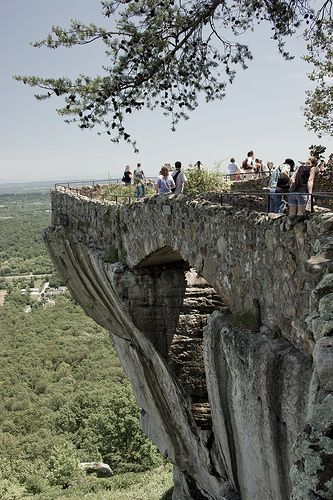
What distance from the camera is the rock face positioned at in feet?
14.1

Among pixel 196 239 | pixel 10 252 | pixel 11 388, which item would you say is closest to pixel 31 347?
pixel 11 388

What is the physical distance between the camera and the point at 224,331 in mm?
6492

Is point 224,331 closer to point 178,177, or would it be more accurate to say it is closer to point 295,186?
point 295,186

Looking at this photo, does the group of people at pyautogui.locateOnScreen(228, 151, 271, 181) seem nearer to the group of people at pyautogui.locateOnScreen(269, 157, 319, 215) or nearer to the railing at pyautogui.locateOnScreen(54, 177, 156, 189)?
the railing at pyautogui.locateOnScreen(54, 177, 156, 189)

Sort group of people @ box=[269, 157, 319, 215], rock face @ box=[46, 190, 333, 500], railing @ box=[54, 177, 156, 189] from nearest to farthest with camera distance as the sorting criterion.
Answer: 1. rock face @ box=[46, 190, 333, 500]
2. group of people @ box=[269, 157, 319, 215]
3. railing @ box=[54, 177, 156, 189]

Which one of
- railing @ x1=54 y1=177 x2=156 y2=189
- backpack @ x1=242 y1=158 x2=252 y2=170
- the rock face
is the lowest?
the rock face

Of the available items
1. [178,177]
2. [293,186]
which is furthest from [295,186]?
[178,177]

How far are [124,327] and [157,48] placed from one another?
611 cm

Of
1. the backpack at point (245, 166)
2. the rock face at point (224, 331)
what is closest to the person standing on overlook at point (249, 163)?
the backpack at point (245, 166)

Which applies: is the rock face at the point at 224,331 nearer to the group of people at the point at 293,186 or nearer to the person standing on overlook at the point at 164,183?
the group of people at the point at 293,186

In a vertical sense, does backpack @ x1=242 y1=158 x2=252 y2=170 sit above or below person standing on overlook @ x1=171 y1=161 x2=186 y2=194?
above

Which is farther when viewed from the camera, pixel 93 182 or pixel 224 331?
pixel 93 182

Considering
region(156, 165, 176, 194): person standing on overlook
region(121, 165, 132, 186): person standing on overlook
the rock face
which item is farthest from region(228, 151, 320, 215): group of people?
region(121, 165, 132, 186): person standing on overlook

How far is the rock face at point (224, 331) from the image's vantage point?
14.1 ft
